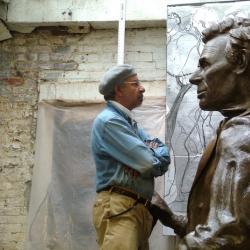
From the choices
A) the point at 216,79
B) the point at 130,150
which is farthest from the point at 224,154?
the point at 130,150

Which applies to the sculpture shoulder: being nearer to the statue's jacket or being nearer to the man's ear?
the statue's jacket

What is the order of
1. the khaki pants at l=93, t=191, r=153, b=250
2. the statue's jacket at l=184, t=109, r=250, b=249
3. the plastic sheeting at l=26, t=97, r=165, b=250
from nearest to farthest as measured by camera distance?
the statue's jacket at l=184, t=109, r=250, b=249 → the khaki pants at l=93, t=191, r=153, b=250 → the plastic sheeting at l=26, t=97, r=165, b=250

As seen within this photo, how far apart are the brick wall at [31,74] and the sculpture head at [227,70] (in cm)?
251

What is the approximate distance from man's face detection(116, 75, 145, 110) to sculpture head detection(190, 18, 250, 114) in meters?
0.86

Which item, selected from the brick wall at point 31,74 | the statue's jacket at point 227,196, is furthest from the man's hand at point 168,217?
the brick wall at point 31,74

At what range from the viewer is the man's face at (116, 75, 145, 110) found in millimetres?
2521

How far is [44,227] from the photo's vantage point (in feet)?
12.9

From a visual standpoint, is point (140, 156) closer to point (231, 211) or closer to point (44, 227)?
point (231, 211)

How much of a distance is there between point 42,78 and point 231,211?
10.8 ft

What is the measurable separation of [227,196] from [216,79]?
43 centimetres

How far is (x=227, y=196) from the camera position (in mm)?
1356

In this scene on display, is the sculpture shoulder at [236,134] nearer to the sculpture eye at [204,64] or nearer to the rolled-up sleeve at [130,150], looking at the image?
the sculpture eye at [204,64]

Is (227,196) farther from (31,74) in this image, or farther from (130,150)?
(31,74)

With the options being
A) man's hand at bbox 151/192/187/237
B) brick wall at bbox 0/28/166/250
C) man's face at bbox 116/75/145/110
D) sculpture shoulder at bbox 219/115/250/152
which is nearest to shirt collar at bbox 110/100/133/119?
man's face at bbox 116/75/145/110
